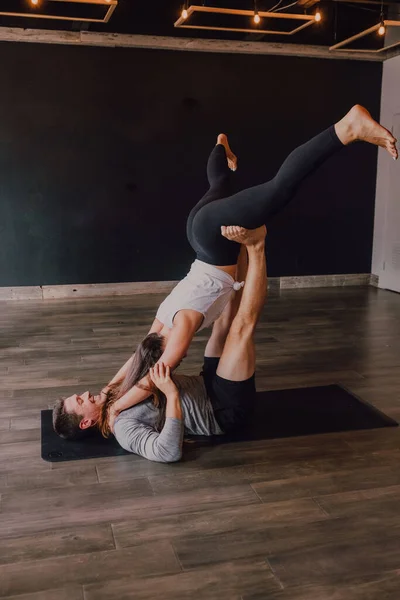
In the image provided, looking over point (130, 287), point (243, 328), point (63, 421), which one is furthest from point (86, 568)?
point (130, 287)

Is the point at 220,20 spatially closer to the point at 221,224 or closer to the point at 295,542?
the point at 221,224

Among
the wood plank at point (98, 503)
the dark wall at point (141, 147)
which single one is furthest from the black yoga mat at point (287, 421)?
the dark wall at point (141, 147)

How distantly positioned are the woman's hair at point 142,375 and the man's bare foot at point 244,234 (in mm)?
628

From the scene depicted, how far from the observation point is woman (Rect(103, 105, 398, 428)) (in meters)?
2.48

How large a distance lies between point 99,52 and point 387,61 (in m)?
3.33

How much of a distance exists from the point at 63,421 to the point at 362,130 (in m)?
1.90

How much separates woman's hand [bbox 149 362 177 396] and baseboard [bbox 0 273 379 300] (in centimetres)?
414

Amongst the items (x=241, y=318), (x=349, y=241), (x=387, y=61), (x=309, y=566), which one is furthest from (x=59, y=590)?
(x=387, y=61)

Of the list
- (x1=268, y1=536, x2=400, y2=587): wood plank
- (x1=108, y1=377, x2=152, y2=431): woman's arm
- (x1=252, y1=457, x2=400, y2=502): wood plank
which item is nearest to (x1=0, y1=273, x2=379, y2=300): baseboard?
(x1=108, y1=377, x2=152, y2=431): woman's arm

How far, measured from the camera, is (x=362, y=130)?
245 centimetres

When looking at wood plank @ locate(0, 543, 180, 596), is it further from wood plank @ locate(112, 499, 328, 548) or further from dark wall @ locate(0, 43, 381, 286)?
dark wall @ locate(0, 43, 381, 286)

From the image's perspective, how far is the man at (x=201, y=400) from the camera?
2811 mm

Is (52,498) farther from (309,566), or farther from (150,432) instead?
(309,566)

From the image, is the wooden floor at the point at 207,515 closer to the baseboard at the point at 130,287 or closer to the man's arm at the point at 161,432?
the man's arm at the point at 161,432
